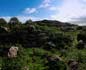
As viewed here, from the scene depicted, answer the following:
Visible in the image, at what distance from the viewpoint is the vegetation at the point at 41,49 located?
1396 inches

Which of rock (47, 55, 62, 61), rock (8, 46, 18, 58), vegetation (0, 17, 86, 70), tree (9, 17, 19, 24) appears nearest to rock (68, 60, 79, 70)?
vegetation (0, 17, 86, 70)

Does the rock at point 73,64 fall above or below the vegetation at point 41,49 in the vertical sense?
below

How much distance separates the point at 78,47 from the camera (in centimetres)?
4875

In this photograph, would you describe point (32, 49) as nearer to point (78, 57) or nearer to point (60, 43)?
point (60, 43)

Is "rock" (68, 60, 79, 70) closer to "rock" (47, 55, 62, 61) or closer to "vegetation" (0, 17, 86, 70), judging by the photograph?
"vegetation" (0, 17, 86, 70)

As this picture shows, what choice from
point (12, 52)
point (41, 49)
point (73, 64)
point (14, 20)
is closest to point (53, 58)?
point (73, 64)

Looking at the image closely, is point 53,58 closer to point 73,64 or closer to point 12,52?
point 73,64

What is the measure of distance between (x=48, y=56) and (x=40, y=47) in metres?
8.27

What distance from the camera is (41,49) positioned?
4631 cm

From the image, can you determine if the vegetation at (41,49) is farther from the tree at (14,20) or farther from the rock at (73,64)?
the tree at (14,20)

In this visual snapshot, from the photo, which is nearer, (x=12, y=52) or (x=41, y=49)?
(x=12, y=52)

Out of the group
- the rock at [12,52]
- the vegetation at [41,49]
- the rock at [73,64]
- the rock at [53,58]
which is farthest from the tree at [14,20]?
the rock at [73,64]

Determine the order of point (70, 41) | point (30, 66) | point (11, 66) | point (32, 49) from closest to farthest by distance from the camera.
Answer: point (11, 66)
point (30, 66)
point (32, 49)
point (70, 41)

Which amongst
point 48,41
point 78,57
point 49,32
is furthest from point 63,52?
point 49,32
